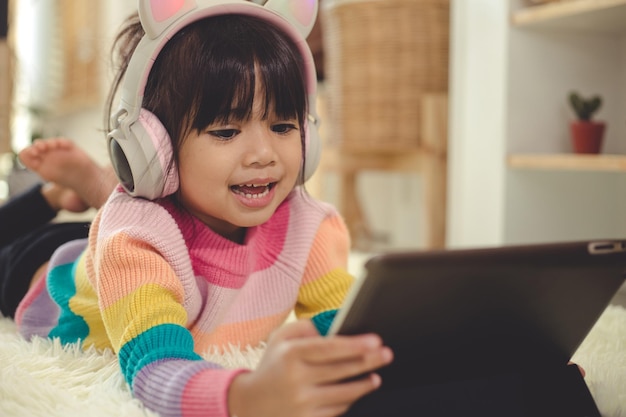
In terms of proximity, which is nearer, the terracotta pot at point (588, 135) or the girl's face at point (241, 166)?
the girl's face at point (241, 166)

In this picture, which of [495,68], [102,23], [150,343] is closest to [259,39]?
[150,343]

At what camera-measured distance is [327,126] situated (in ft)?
7.55

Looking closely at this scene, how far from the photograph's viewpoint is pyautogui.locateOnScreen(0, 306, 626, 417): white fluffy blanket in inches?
24.8

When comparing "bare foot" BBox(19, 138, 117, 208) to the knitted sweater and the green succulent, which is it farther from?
the green succulent

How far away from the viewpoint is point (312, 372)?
50 centimetres

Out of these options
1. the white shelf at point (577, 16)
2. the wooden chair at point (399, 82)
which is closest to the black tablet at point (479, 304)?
the white shelf at point (577, 16)

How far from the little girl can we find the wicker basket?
1.08 metres

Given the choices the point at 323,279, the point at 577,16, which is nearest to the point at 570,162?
the point at 577,16

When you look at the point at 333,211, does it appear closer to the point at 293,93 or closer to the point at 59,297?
the point at 293,93

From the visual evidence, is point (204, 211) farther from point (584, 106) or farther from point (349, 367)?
point (584, 106)

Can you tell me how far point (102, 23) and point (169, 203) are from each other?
396 centimetres

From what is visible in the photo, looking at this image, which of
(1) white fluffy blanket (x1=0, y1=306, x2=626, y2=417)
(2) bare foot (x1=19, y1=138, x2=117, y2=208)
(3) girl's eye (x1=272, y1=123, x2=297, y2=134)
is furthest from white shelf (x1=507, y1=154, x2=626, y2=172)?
(2) bare foot (x1=19, y1=138, x2=117, y2=208)

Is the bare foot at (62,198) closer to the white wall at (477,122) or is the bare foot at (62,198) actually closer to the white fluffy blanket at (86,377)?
the white fluffy blanket at (86,377)

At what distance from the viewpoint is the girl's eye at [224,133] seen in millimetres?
755
